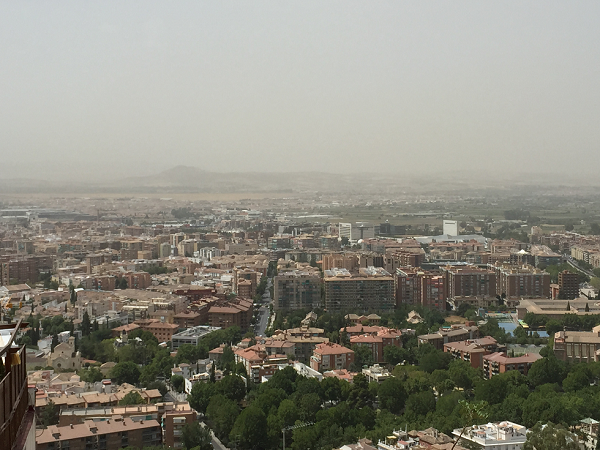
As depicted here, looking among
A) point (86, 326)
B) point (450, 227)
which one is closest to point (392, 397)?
point (86, 326)

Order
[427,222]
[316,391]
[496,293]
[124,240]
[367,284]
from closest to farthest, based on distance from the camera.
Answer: [316,391] → [367,284] → [496,293] → [124,240] → [427,222]

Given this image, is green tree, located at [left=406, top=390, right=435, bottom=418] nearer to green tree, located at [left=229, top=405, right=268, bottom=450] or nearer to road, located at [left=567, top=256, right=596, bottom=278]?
green tree, located at [left=229, top=405, right=268, bottom=450]

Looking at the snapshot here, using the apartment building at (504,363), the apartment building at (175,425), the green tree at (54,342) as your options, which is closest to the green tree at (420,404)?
the apartment building at (504,363)

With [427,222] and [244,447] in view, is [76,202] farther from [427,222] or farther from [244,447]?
[244,447]

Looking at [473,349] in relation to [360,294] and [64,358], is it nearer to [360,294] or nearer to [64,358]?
[360,294]

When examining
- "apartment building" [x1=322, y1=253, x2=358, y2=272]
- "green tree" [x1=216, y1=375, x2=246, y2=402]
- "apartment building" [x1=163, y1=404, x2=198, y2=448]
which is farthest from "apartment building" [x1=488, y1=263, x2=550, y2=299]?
"apartment building" [x1=163, y1=404, x2=198, y2=448]

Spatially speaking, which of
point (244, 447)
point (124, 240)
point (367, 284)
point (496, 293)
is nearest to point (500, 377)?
point (244, 447)
